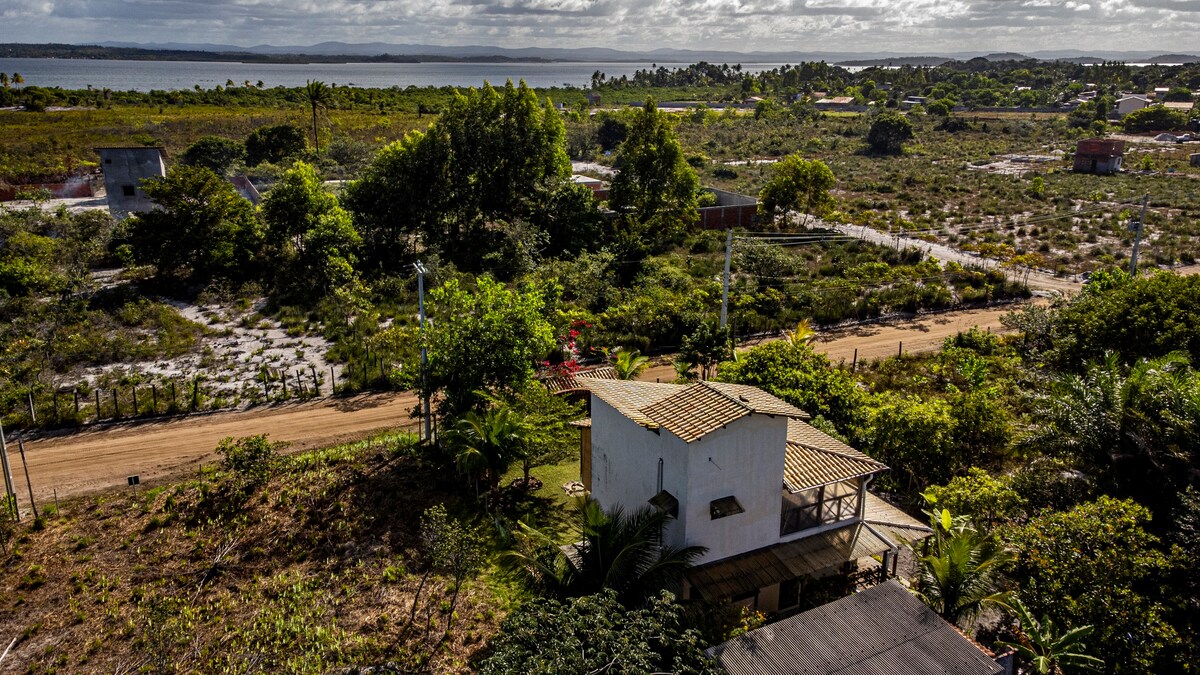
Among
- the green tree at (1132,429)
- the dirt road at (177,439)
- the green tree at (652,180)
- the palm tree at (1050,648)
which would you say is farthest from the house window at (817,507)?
the green tree at (652,180)

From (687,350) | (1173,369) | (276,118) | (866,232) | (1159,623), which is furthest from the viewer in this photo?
(276,118)

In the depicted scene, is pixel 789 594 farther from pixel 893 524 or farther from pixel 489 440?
pixel 489 440

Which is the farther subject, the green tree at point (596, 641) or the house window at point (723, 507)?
the house window at point (723, 507)

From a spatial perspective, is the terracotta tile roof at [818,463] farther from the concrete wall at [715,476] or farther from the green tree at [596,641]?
the green tree at [596,641]

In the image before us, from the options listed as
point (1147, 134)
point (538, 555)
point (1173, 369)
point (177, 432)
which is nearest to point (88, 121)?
point (177, 432)

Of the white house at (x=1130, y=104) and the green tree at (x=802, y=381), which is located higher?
the white house at (x=1130, y=104)

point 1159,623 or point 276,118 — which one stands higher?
point 276,118

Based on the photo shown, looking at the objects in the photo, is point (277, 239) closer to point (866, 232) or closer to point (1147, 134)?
point (866, 232)
